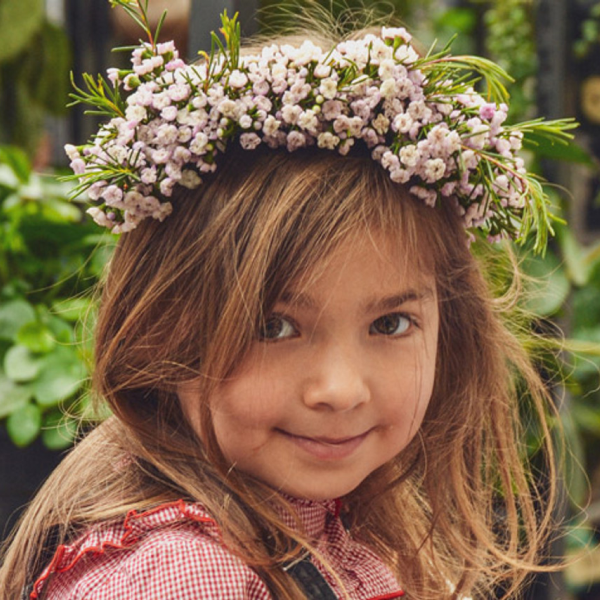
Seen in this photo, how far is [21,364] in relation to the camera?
1917mm

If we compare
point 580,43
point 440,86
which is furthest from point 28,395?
point 580,43

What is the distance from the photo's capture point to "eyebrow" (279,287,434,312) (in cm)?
108

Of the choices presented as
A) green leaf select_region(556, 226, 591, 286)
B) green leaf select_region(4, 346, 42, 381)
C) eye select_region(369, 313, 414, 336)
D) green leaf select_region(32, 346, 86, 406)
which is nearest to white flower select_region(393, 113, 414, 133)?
eye select_region(369, 313, 414, 336)

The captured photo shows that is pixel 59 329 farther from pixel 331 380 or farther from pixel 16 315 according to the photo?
pixel 331 380

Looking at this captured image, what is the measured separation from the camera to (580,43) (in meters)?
2.49

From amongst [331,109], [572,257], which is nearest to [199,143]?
[331,109]

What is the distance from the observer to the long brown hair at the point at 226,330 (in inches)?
43.1

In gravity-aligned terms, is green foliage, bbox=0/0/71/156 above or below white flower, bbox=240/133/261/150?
below

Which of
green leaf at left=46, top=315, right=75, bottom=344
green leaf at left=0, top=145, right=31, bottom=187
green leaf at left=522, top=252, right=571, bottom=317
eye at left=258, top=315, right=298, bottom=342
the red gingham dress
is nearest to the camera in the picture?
the red gingham dress

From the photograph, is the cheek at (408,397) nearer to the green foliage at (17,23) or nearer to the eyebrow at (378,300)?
the eyebrow at (378,300)

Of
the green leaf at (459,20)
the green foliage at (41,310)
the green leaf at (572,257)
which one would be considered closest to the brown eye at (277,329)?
the green foliage at (41,310)

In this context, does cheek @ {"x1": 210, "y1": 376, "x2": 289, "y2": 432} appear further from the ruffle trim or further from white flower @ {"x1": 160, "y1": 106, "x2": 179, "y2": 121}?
white flower @ {"x1": 160, "y1": 106, "x2": 179, "y2": 121}

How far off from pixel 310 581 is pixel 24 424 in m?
0.91

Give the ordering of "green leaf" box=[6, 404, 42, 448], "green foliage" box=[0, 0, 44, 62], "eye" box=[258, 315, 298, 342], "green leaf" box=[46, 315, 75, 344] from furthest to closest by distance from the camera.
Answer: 1. "green foliage" box=[0, 0, 44, 62]
2. "green leaf" box=[46, 315, 75, 344]
3. "green leaf" box=[6, 404, 42, 448]
4. "eye" box=[258, 315, 298, 342]
